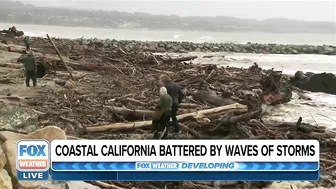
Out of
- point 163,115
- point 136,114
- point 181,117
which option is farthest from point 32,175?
point 181,117

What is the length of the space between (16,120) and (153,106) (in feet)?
13.1

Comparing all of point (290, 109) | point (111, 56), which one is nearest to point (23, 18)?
point (111, 56)

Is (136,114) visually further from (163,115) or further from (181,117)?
(163,115)

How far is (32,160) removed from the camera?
518 cm

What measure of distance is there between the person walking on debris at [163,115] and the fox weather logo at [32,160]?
2430mm

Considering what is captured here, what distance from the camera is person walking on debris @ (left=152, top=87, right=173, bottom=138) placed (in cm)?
722

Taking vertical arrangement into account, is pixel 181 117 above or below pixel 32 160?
below

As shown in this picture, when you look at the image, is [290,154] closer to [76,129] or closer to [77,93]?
[76,129]

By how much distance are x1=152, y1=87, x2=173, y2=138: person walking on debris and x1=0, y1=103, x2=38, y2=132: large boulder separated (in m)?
2.19

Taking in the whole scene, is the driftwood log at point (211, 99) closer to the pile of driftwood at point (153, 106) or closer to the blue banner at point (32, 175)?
the pile of driftwood at point (153, 106)

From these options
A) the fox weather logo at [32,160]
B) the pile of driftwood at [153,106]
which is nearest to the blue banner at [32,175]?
the fox weather logo at [32,160]

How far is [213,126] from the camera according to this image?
839 centimetres

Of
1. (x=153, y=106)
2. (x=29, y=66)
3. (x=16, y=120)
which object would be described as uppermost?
(x=29, y=66)

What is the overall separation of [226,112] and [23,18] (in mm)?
139973
